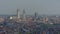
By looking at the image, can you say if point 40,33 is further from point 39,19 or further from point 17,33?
point 39,19

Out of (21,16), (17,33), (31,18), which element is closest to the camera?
(17,33)

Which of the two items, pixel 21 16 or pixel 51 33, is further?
pixel 21 16

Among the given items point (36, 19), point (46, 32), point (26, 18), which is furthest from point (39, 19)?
point (46, 32)

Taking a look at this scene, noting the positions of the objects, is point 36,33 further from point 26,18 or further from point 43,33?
point 26,18

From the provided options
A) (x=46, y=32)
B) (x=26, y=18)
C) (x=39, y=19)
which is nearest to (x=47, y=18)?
(x=39, y=19)

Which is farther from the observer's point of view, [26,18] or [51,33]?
[26,18]

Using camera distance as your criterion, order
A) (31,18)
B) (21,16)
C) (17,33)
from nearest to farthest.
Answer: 1. (17,33)
2. (21,16)
3. (31,18)

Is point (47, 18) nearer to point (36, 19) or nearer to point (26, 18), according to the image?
point (36, 19)
